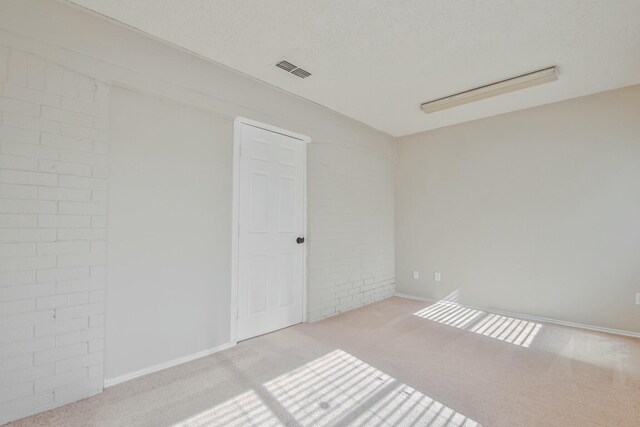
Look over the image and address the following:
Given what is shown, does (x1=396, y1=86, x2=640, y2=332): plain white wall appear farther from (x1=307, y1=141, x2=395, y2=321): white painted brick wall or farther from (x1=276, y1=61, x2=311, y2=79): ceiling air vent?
(x1=276, y1=61, x2=311, y2=79): ceiling air vent

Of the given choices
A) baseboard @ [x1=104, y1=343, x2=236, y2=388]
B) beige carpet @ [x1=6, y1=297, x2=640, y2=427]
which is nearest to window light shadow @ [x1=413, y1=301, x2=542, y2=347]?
beige carpet @ [x1=6, y1=297, x2=640, y2=427]

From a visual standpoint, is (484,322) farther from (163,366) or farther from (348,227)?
(163,366)

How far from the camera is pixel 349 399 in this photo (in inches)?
81.7

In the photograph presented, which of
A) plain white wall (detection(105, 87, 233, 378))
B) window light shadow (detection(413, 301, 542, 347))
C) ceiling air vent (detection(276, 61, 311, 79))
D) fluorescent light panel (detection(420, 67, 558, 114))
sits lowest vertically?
window light shadow (detection(413, 301, 542, 347))

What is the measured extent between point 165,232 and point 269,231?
108 centimetres

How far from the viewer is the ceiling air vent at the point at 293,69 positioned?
280cm

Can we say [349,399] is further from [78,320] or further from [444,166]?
[444,166]

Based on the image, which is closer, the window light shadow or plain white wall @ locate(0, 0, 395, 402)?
plain white wall @ locate(0, 0, 395, 402)

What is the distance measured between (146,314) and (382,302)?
325cm

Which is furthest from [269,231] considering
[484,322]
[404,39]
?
[484,322]

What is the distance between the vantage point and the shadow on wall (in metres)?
1.84

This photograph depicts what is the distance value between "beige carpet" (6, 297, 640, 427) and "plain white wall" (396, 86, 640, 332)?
0.61m

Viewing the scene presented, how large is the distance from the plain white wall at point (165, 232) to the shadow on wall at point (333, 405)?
0.81 m

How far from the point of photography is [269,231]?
331 centimetres
